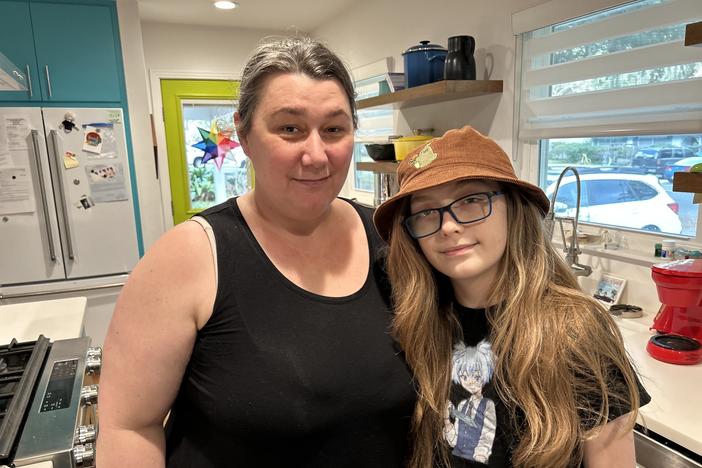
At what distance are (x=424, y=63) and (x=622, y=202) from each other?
1178 mm

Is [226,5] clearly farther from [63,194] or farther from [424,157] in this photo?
[424,157]

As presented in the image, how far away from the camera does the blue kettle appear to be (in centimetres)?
247

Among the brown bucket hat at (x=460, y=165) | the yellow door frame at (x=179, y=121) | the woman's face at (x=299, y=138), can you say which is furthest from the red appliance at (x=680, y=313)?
the yellow door frame at (x=179, y=121)

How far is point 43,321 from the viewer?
1715 millimetres

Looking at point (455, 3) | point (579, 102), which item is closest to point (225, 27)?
point (455, 3)

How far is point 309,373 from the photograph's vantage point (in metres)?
0.92

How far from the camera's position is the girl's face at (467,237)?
0.94m

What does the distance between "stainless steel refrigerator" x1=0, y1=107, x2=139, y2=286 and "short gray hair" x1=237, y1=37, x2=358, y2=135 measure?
2642 mm

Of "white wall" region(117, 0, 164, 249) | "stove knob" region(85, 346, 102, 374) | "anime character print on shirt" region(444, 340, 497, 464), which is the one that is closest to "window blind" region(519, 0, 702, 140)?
"anime character print on shirt" region(444, 340, 497, 464)

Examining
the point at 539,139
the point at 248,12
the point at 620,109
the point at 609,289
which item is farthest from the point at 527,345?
the point at 248,12

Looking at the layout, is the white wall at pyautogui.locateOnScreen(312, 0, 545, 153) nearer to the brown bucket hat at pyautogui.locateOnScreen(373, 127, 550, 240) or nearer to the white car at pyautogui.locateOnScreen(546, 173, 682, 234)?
the white car at pyautogui.locateOnScreen(546, 173, 682, 234)

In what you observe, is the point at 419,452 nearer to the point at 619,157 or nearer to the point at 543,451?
the point at 543,451

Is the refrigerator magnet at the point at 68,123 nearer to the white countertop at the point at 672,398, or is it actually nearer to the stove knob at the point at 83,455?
the stove knob at the point at 83,455

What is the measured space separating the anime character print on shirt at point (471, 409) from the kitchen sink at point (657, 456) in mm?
554
